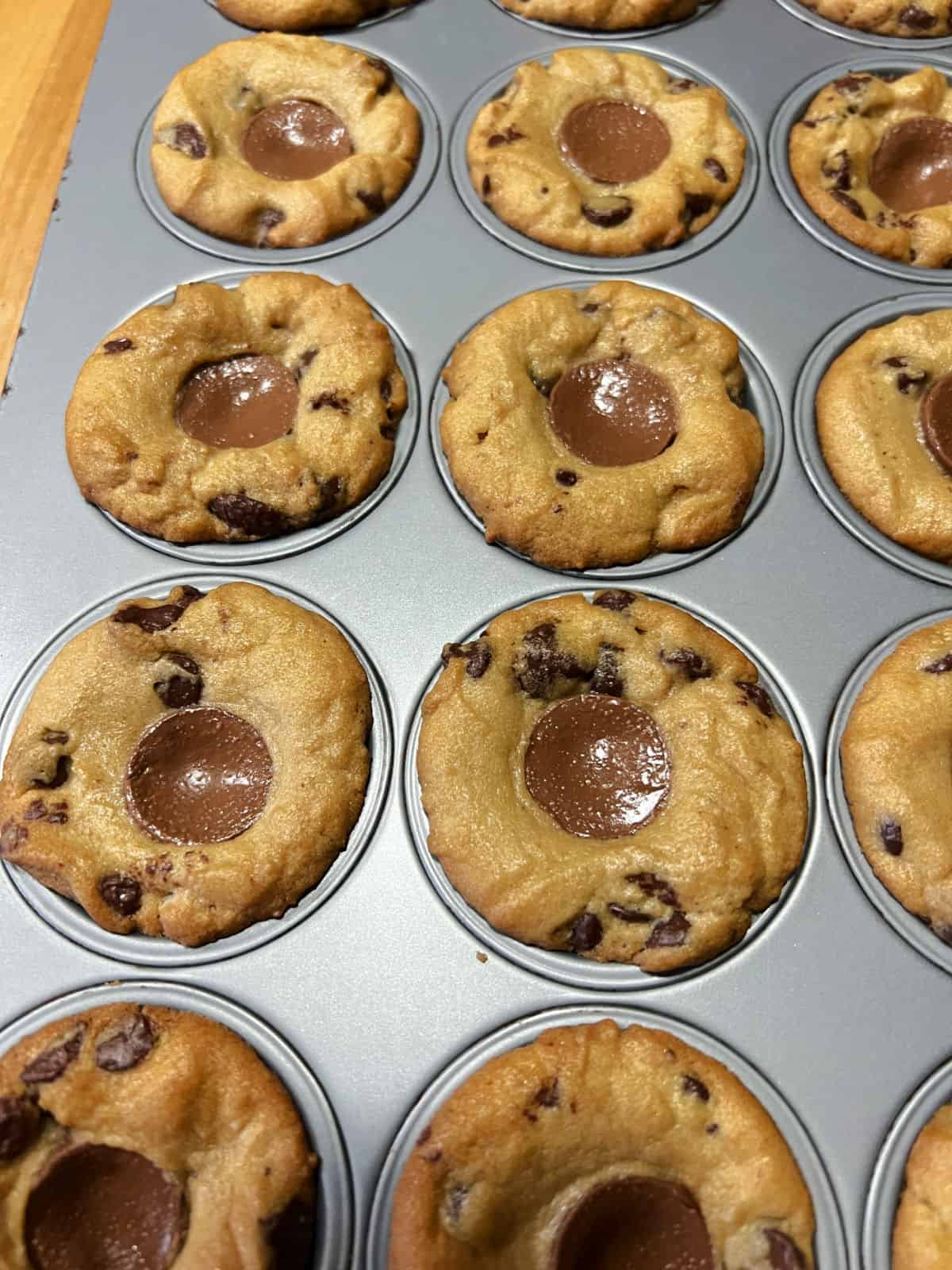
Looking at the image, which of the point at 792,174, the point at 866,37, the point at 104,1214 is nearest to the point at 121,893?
the point at 104,1214

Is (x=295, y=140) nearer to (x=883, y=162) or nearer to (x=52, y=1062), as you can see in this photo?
(x=883, y=162)

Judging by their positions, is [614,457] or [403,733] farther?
[614,457]

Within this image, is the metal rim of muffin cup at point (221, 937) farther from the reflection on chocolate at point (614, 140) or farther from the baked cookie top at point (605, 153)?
the reflection on chocolate at point (614, 140)

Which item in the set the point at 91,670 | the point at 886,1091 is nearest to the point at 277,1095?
the point at 91,670

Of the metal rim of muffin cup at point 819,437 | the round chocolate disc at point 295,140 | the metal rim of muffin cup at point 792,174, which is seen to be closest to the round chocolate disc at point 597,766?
the metal rim of muffin cup at point 819,437

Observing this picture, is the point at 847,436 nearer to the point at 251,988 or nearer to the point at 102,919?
the point at 251,988

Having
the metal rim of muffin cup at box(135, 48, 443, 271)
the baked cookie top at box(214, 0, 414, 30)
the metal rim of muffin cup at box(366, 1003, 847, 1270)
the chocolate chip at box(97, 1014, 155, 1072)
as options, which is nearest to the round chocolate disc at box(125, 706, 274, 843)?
the chocolate chip at box(97, 1014, 155, 1072)
